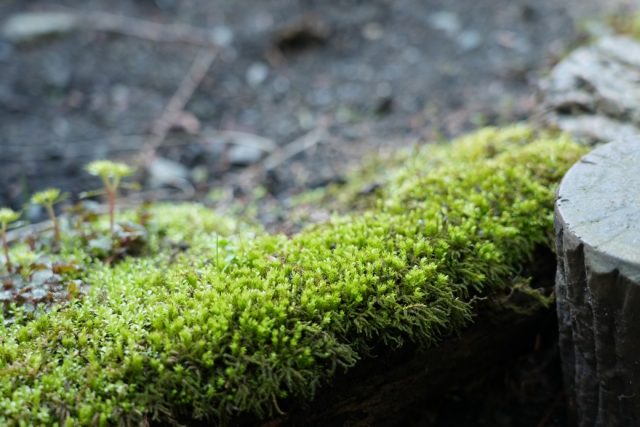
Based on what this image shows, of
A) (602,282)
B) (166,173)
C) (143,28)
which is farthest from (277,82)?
(602,282)

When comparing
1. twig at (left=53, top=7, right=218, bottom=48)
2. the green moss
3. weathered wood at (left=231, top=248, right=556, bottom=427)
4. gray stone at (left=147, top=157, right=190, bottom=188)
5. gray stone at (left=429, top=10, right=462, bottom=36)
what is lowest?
weathered wood at (left=231, top=248, right=556, bottom=427)

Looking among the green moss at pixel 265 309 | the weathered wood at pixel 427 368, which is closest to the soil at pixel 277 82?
the green moss at pixel 265 309

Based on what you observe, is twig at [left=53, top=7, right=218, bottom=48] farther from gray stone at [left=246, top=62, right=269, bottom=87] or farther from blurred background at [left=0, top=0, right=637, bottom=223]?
gray stone at [left=246, top=62, right=269, bottom=87]

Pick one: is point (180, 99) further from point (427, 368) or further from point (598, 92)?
point (427, 368)

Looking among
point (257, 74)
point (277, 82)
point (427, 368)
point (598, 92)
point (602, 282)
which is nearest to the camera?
point (602, 282)

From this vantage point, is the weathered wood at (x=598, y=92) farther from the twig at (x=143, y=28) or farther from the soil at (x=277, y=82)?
the twig at (x=143, y=28)

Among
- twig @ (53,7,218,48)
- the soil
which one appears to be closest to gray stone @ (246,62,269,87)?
the soil

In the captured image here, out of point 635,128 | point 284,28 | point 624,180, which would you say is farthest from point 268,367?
point 284,28
